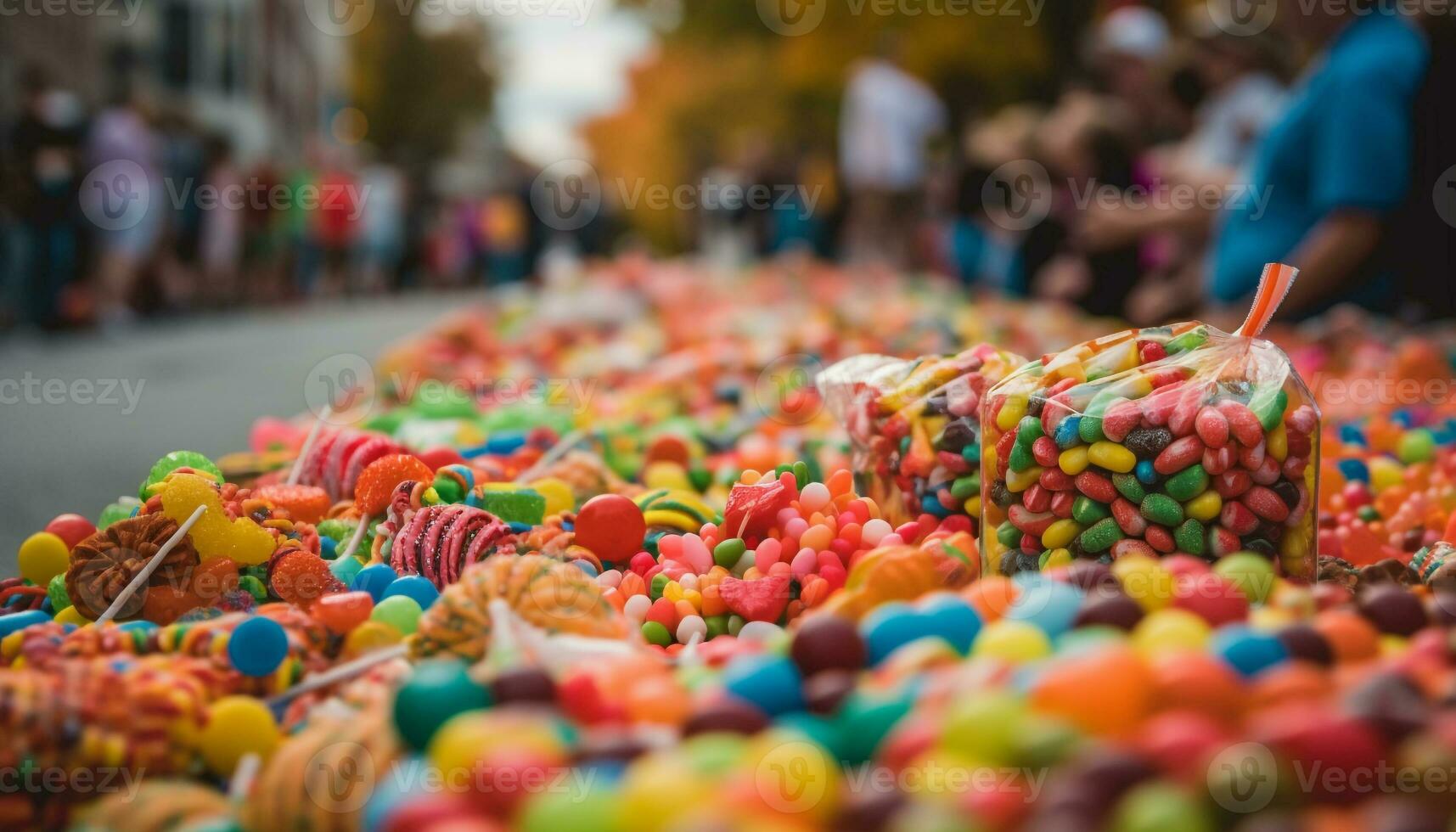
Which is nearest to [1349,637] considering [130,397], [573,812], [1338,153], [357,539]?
[573,812]

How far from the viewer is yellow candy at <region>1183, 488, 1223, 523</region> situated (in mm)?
1731

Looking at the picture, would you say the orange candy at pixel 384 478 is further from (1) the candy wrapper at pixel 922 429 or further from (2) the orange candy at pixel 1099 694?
(2) the orange candy at pixel 1099 694

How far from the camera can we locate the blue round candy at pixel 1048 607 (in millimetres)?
1403

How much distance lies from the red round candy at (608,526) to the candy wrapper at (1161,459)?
1.96ft

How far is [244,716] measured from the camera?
4.72 ft

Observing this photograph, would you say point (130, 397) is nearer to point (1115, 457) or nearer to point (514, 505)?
point (514, 505)

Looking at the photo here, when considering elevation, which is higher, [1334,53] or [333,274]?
[1334,53]

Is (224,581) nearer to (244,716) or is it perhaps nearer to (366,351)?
(244,716)

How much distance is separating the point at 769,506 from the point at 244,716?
899mm

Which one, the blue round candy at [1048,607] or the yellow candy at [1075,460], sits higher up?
the yellow candy at [1075,460]

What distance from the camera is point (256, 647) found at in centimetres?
156

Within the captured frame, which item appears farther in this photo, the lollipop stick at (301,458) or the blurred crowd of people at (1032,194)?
the blurred crowd of people at (1032,194)

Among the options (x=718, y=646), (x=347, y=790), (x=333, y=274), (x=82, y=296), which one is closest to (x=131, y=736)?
(x=347, y=790)

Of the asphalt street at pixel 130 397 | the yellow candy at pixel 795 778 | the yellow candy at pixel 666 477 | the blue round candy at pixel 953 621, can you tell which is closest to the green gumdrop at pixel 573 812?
the yellow candy at pixel 795 778
